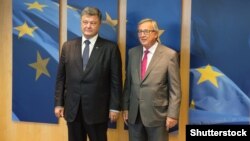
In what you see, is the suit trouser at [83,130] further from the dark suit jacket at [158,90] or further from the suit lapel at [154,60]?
the suit lapel at [154,60]

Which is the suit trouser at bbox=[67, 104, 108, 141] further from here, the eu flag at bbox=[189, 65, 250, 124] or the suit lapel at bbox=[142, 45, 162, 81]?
the eu flag at bbox=[189, 65, 250, 124]

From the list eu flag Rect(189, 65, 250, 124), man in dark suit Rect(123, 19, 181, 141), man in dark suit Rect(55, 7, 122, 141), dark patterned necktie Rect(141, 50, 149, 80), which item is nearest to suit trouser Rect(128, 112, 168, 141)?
man in dark suit Rect(123, 19, 181, 141)

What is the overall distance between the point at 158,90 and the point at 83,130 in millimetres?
710

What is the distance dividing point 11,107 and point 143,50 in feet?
5.34

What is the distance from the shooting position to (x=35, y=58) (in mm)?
3357

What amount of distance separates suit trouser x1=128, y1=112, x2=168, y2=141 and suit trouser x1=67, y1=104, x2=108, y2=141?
236 millimetres

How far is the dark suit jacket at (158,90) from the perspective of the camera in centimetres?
255

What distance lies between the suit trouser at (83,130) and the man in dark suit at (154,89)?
0.27m

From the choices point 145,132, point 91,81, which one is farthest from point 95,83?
point 145,132

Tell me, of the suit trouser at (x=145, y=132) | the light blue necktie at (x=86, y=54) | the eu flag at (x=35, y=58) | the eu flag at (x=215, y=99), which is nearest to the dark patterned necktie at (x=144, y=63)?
the suit trouser at (x=145, y=132)

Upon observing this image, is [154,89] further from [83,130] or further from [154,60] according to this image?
[83,130]

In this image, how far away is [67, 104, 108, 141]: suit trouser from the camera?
270cm

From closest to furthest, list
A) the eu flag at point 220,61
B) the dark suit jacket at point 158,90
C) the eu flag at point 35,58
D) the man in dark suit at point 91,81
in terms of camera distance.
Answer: the dark suit jacket at point 158,90 < the man in dark suit at point 91,81 < the eu flag at point 220,61 < the eu flag at point 35,58

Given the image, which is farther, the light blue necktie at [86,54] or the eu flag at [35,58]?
the eu flag at [35,58]
